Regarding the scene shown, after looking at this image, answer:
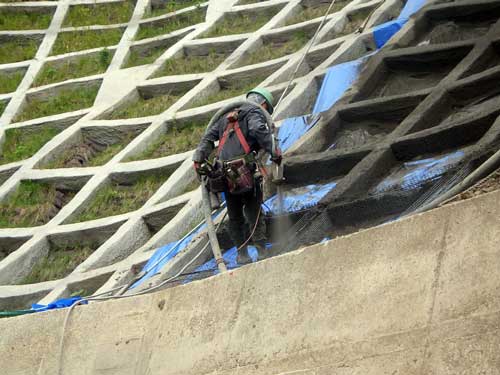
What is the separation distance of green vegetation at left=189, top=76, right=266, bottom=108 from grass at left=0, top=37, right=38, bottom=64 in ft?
13.6

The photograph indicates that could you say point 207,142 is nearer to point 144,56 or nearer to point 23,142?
point 23,142

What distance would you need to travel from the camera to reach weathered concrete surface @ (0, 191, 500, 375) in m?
6.30

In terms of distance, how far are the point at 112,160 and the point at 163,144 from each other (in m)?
0.72

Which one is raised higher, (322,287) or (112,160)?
(322,287)

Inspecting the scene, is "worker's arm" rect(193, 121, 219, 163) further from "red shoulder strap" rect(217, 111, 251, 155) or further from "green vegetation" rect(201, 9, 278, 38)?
"green vegetation" rect(201, 9, 278, 38)

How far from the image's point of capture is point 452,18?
46.3ft

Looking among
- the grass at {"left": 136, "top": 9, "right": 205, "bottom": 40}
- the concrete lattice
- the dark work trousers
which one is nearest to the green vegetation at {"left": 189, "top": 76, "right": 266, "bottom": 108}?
the concrete lattice

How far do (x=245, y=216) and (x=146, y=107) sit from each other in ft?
17.1

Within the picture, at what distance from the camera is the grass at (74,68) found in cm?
1661

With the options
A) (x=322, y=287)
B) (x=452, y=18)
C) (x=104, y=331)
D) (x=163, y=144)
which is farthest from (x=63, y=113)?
(x=322, y=287)

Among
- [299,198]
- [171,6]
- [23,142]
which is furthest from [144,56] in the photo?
[299,198]

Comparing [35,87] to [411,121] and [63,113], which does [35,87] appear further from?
[411,121]

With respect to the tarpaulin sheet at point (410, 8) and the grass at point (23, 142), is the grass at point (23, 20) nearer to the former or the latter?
the grass at point (23, 142)

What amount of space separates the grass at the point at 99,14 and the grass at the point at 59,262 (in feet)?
21.1
